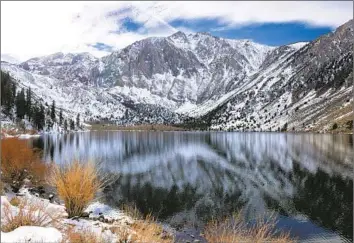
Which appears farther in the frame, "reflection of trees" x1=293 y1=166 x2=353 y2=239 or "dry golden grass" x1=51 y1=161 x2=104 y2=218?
"reflection of trees" x1=293 y1=166 x2=353 y2=239

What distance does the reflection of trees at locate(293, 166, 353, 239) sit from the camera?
40312 millimetres

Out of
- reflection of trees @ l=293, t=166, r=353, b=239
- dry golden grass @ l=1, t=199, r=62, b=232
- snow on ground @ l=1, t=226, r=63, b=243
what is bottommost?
reflection of trees @ l=293, t=166, r=353, b=239

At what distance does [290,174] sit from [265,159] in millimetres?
23262

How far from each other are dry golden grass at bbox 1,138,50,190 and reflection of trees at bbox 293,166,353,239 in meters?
30.4

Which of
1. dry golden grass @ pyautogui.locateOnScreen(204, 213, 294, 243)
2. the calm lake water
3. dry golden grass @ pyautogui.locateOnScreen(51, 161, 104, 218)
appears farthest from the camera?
the calm lake water

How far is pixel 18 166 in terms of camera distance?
4403cm

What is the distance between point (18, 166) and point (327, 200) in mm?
36014

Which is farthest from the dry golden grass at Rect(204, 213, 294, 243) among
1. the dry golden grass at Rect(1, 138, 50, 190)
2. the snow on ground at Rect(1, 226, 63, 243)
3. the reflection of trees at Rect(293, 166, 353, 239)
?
the dry golden grass at Rect(1, 138, 50, 190)

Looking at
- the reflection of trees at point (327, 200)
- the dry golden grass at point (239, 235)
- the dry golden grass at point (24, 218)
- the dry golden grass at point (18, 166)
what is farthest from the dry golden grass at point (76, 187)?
the reflection of trees at point (327, 200)

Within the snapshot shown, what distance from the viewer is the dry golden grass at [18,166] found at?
140 ft

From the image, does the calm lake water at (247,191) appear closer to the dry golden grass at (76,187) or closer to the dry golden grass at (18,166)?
A: the dry golden grass at (18,166)

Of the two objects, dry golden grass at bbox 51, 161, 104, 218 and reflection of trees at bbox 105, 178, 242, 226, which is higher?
dry golden grass at bbox 51, 161, 104, 218

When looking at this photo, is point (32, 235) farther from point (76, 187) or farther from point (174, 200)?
point (174, 200)

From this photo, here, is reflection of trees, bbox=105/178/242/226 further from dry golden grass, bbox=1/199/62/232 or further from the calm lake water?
dry golden grass, bbox=1/199/62/232
